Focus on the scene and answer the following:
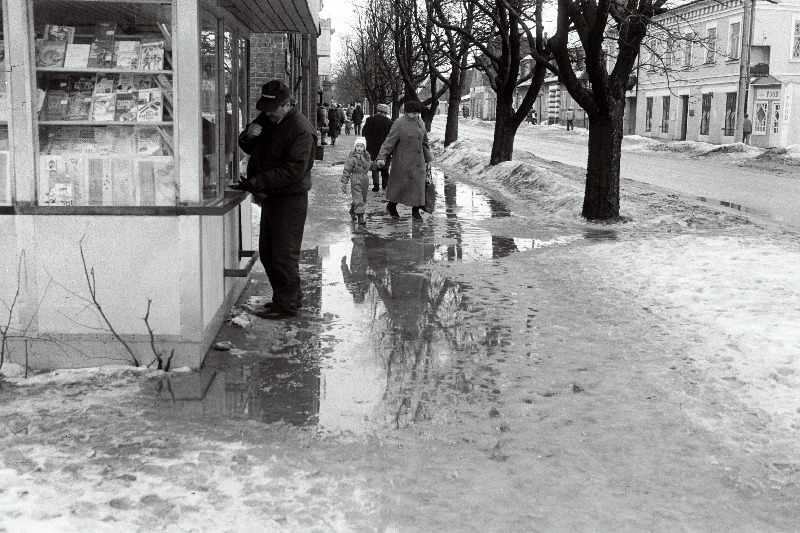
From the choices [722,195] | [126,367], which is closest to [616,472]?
[126,367]

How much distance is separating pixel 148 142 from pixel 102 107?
34 cm

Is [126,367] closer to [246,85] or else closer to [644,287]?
[246,85]

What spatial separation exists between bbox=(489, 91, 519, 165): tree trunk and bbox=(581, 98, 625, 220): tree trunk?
9191 mm

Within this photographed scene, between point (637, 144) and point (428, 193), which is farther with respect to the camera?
point (637, 144)

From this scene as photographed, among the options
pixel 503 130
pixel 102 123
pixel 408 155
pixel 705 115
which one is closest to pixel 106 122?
pixel 102 123

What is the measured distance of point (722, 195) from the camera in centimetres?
1891

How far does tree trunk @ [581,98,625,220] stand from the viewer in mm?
12789

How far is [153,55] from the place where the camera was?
553 centimetres

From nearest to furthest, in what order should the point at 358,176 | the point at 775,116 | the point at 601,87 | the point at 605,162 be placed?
1. the point at 358,176
2. the point at 601,87
3. the point at 605,162
4. the point at 775,116

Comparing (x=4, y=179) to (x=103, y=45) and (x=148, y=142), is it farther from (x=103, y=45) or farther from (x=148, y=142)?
(x=103, y=45)

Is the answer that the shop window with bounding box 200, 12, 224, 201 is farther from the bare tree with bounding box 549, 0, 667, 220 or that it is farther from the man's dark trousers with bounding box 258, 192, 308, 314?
the bare tree with bounding box 549, 0, 667, 220

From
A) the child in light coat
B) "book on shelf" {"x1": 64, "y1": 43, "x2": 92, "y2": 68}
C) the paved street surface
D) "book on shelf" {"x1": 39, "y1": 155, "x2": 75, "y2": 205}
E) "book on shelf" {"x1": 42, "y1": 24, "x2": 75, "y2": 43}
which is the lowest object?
the paved street surface

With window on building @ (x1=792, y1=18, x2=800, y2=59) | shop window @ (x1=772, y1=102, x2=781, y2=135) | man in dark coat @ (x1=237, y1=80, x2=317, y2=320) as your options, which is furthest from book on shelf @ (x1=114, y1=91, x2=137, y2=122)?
window on building @ (x1=792, y1=18, x2=800, y2=59)

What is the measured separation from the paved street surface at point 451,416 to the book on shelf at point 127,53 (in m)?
1.83
